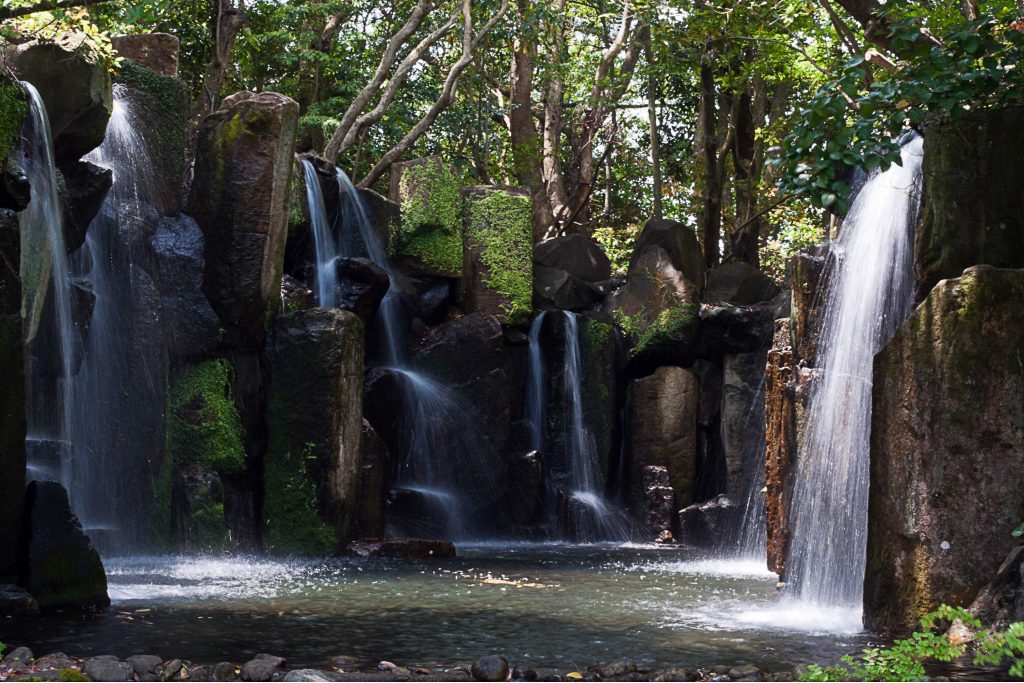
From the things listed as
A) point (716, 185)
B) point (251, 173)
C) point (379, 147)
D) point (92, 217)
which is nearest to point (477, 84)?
point (379, 147)

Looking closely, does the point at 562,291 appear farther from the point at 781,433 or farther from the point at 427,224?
the point at 781,433

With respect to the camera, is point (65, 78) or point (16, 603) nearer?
point (16, 603)

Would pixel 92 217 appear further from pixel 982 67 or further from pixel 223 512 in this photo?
pixel 982 67

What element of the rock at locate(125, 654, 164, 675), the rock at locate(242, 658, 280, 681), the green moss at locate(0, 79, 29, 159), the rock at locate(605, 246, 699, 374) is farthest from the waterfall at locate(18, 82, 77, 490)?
the rock at locate(605, 246, 699, 374)

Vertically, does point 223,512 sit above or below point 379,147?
below

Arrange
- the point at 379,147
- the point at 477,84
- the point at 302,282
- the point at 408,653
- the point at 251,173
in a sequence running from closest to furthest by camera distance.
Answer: the point at 408,653 → the point at 251,173 → the point at 302,282 → the point at 379,147 → the point at 477,84

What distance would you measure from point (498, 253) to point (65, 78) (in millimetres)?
8642

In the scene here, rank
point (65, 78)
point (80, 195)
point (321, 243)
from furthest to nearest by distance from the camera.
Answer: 1. point (321, 243)
2. point (80, 195)
3. point (65, 78)

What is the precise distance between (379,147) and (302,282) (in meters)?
8.65

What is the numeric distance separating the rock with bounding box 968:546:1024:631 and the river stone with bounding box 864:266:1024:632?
22cm

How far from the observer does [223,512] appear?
43.3ft

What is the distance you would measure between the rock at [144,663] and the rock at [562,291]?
14005mm

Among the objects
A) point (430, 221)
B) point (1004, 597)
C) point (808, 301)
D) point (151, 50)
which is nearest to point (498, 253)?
point (430, 221)

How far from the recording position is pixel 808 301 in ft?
33.0
